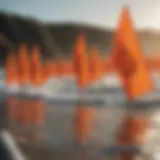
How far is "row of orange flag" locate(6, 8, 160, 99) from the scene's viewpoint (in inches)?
57.0

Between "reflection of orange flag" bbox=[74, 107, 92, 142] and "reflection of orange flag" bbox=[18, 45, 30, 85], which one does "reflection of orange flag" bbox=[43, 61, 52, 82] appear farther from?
"reflection of orange flag" bbox=[74, 107, 92, 142]

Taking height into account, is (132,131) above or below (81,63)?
below

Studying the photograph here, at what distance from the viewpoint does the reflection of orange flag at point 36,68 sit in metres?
1.50

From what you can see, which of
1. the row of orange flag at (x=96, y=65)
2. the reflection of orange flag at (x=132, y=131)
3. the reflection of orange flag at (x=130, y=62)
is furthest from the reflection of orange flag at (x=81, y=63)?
the reflection of orange flag at (x=132, y=131)

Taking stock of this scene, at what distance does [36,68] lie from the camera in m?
1.50

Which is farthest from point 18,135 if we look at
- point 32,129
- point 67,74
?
point 67,74

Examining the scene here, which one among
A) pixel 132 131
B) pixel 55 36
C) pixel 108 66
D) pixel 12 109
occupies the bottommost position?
pixel 132 131

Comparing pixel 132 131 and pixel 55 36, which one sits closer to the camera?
pixel 132 131

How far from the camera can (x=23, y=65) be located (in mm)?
1502

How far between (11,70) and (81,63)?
0.27 meters

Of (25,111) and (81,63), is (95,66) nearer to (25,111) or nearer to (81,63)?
(81,63)

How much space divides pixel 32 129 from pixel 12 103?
0.13m

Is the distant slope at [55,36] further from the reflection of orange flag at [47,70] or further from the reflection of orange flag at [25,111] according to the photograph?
Result: the reflection of orange flag at [25,111]

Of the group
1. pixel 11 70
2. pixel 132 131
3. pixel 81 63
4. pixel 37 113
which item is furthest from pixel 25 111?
pixel 132 131
